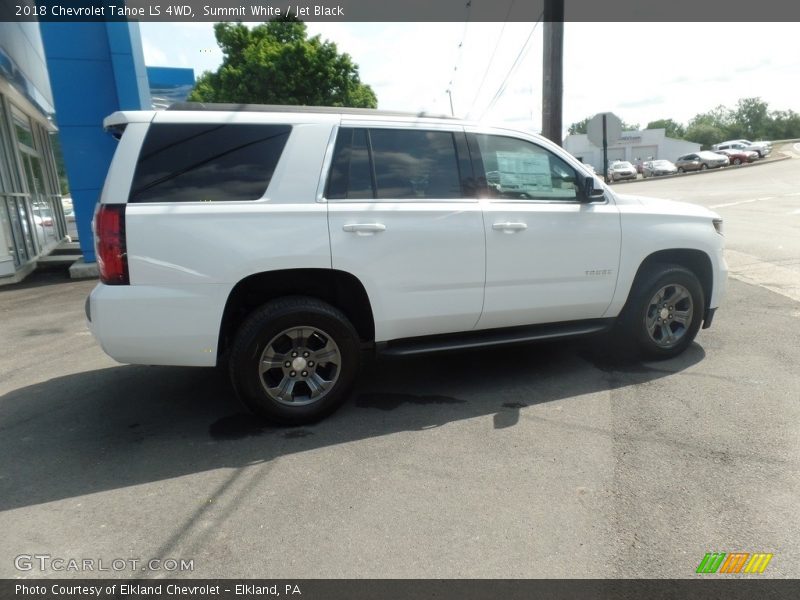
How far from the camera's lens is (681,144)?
69.9m

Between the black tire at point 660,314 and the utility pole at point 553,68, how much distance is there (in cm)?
550

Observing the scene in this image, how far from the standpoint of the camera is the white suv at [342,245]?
3.37 metres

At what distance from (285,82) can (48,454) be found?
2730cm

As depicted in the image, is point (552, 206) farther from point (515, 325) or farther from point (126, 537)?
point (126, 537)

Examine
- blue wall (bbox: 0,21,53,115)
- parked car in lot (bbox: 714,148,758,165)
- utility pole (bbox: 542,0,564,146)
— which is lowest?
parked car in lot (bbox: 714,148,758,165)

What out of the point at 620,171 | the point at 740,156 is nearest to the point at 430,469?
the point at 620,171

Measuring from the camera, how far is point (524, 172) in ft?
14.3

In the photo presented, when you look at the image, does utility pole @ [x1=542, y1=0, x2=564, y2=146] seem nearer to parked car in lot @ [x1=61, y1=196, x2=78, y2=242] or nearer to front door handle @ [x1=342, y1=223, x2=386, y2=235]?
front door handle @ [x1=342, y1=223, x2=386, y2=235]

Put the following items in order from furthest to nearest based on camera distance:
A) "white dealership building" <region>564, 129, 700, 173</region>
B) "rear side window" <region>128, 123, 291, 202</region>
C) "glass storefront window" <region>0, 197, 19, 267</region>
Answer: "white dealership building" <region>564, 129, 700, 173</region> → "glass storefront window" <region>0, 197, 19, 267</region> → "rear side window" <region>128, 123, 291, 202</region>

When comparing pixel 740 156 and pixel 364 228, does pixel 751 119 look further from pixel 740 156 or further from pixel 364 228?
pixel 364 228

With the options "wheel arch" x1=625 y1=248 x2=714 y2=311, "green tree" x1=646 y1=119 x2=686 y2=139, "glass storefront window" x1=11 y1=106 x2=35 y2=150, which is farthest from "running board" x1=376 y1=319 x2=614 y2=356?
"green tree" x1=646 y1=119 x2=686 y2=139

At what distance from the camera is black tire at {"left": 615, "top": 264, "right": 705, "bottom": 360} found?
4652 millimetres

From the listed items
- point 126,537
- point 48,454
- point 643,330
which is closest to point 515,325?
point 643,330

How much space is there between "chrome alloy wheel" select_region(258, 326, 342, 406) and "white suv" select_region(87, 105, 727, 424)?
11mm
